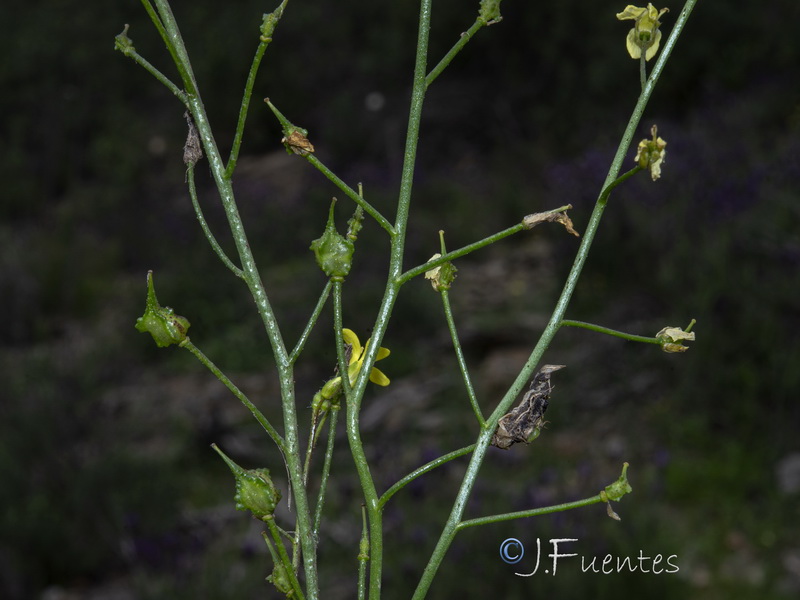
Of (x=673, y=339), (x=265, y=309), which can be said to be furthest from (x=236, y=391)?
(x=673, y=339)

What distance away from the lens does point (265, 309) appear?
0.57 metres

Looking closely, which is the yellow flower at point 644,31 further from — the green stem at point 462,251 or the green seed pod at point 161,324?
the green seed pod at point 161,324

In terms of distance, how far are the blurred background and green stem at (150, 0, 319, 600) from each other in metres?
0.76

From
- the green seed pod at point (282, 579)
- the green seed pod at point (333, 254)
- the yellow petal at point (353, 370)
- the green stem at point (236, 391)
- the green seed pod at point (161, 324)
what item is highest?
the green seed pod at point (333, 254)

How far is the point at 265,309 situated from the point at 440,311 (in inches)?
159

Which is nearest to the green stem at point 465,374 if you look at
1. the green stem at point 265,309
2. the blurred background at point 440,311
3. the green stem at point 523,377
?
the green stem at point 523,377

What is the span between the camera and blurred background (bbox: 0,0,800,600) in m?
2.65

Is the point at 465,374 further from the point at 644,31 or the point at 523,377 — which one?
the point at 644,31

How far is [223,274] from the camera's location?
204 inches

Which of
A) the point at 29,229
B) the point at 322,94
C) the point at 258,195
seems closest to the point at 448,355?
the point at 258,195

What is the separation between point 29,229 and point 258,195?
1.67 metres

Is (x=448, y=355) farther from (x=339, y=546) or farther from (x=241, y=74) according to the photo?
(x=241, y=74)

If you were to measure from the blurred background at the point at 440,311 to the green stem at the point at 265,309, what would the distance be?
2.49ft

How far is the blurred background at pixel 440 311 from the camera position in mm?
2652
